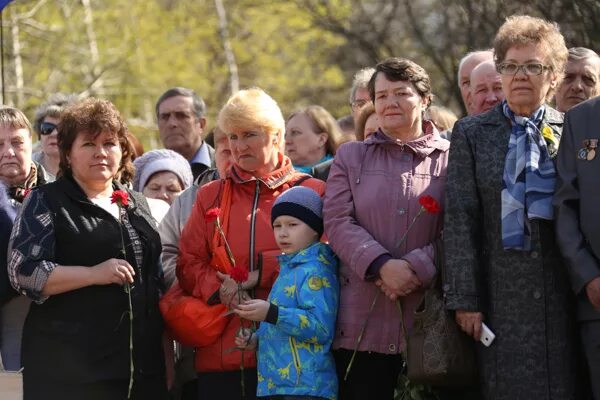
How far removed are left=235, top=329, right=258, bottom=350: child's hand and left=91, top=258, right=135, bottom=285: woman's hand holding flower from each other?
26.0 inches

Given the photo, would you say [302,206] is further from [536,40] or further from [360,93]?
[360,93]

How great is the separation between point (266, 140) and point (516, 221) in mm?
1449

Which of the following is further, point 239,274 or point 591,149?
point 239,274

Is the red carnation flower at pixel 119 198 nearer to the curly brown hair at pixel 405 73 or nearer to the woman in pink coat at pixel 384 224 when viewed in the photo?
the woman in pink coat at pixel 384 224

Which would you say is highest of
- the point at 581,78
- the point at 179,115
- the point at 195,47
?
the point at 195,47

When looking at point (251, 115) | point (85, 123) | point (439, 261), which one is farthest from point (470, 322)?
point (85, 123)

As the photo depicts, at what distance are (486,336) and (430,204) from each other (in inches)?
26.9

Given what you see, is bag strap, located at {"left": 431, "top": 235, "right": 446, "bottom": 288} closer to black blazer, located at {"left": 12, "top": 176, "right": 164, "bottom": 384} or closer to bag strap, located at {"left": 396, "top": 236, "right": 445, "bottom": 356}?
bag strap, located at {"left": 396, "top": 236, "right": 445, "bottom": 356}

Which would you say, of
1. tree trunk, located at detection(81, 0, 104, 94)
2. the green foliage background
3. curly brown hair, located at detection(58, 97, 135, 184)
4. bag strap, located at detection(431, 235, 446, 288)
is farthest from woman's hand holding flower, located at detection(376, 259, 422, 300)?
tree trunk, located at detection(81, 0, 104, 94)

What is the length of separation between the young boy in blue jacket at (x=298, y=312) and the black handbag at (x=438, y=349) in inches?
17.7

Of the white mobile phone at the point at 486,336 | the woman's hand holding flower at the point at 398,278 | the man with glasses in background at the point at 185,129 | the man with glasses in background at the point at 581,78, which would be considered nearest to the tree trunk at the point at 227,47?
the man with glasses in background at the point at 185,129

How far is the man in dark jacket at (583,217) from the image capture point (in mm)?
5582

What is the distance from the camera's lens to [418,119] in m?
6.22

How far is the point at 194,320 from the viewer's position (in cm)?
626
